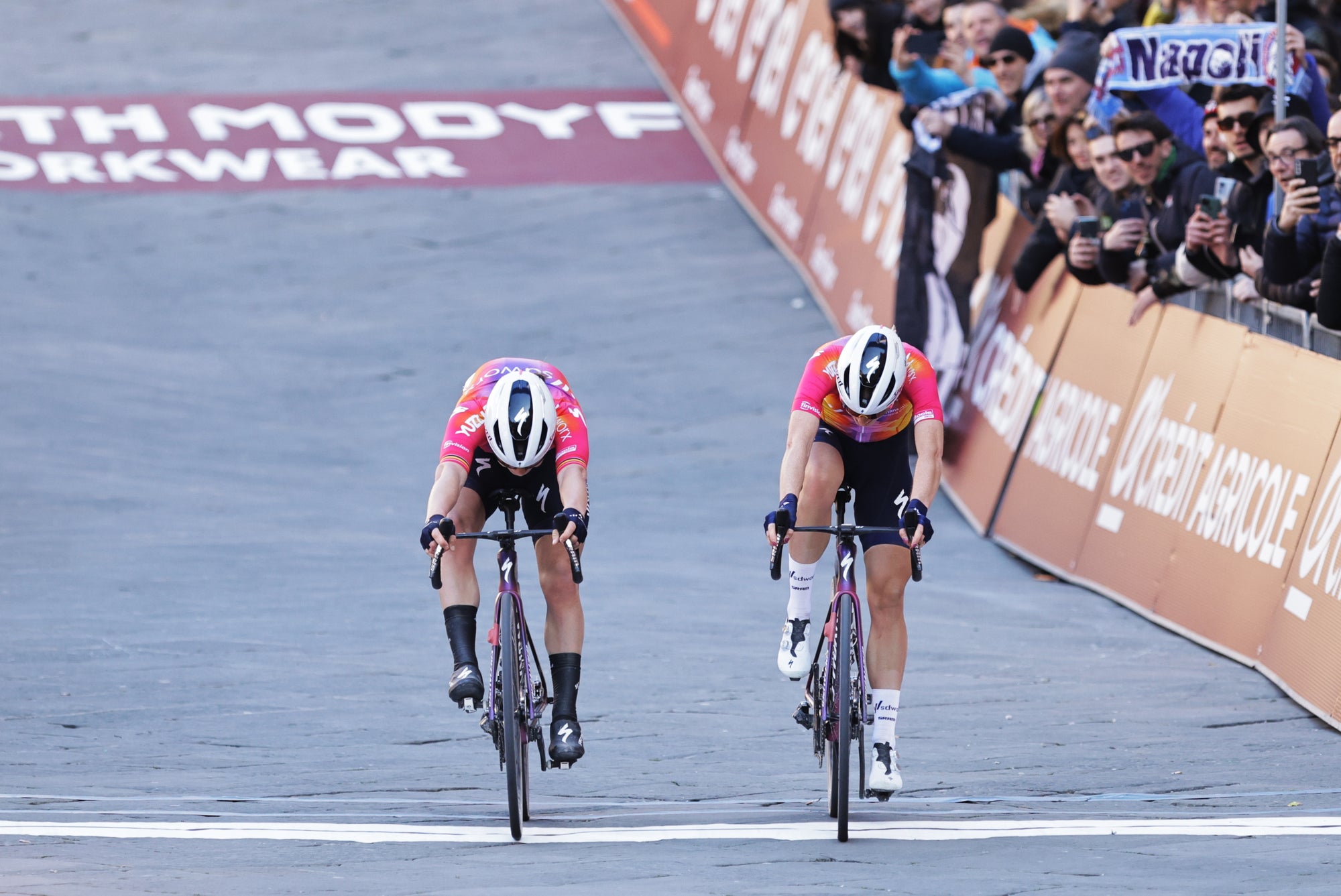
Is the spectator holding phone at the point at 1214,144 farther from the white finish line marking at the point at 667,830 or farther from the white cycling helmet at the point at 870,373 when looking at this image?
the white finish line marking at the point at 667,830

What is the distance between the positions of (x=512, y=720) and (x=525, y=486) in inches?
39.3

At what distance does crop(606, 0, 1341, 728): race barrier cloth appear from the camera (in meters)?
8.62

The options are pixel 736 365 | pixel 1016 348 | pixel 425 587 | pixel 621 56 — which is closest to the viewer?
pixel 425 587

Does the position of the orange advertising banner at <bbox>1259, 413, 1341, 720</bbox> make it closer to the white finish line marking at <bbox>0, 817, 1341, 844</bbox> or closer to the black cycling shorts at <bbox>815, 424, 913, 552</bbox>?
the white finish line marking at <bbox>0, 817, 1341, 844</bbox>

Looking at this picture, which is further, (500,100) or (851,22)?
(500,100)

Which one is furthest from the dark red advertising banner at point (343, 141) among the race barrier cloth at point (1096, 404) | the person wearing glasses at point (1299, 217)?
the person wearing glasses at point (1299, 217)

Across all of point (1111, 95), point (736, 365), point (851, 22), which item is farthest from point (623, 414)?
point (1111, 95)

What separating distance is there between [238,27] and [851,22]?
1133 centimetres

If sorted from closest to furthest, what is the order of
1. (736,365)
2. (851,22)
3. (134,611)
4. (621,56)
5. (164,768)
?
1. (164,768)
2. (134,611)
3. (851,22)
4. (736,365)
5. (621,56)

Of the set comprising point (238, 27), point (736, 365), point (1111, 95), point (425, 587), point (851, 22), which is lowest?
point (238, 27)

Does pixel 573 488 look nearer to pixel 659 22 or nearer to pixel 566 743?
pixel 566 743

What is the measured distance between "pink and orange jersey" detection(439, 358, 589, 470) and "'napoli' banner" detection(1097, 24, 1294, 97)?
418 centimetres

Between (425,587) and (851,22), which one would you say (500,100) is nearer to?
(851,22)

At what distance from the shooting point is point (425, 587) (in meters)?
10.9
